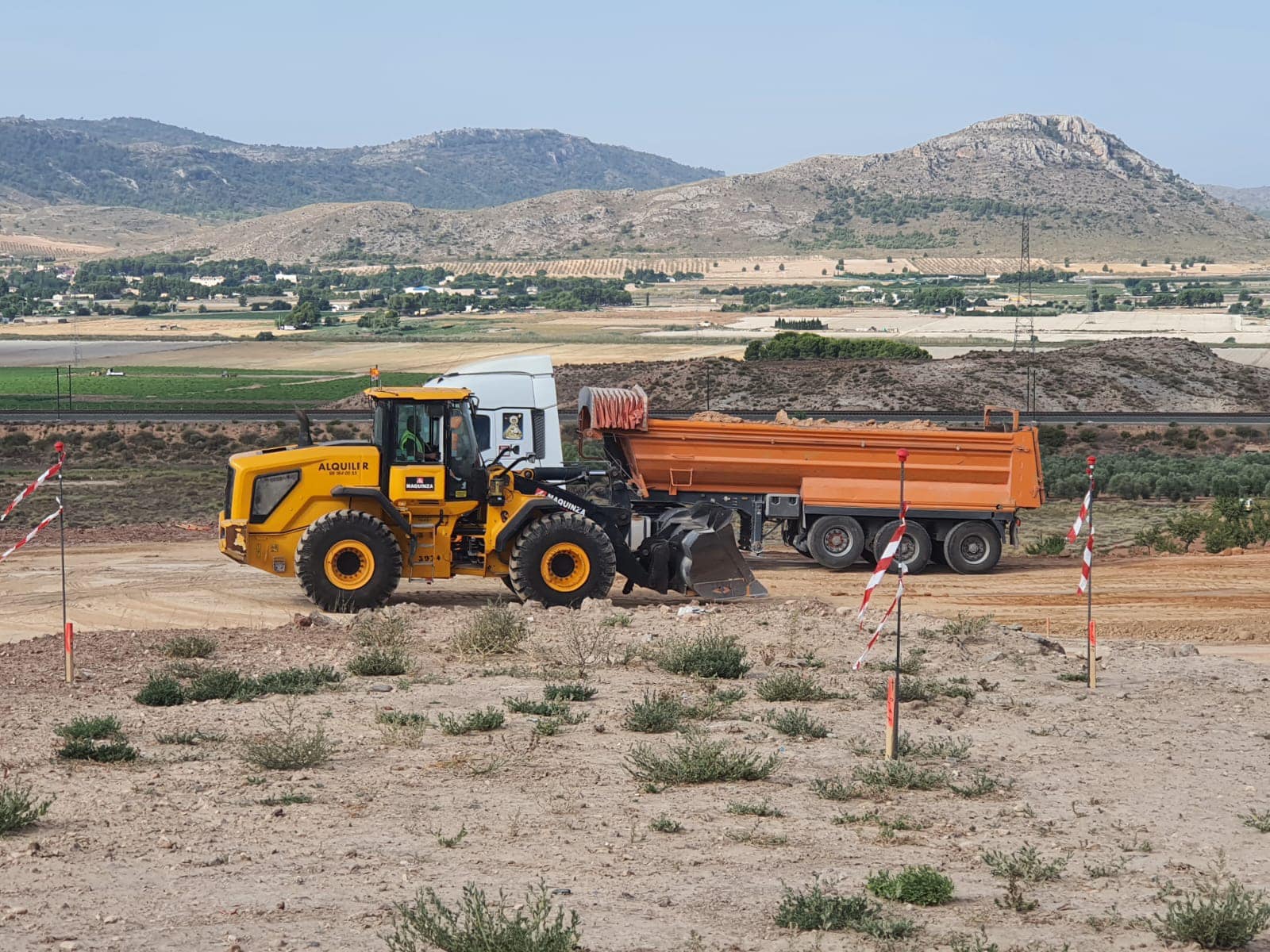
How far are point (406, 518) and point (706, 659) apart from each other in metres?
5.40

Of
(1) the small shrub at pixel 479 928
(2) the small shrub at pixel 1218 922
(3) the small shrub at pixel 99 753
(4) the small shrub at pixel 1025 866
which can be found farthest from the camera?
(3) the small shrub at pixel 99 753

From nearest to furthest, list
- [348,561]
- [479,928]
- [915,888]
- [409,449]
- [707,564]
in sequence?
[479,928] → [915,888] → [348,561] → [409,449] → [707,564]

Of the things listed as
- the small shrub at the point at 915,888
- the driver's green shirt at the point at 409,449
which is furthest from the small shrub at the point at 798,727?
the driver's green shirt at the point at 409,449

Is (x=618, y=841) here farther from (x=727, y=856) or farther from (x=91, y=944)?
(x=91, y=944)

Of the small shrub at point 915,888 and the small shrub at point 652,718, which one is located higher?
the small shrub at point 915,888

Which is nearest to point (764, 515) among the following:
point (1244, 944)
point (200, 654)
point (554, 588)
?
point (554, 588)

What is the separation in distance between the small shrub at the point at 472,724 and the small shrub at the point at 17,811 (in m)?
3.44

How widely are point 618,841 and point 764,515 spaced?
15.1m

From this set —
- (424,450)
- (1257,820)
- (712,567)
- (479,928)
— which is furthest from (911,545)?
(479,928)

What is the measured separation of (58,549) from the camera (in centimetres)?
2619

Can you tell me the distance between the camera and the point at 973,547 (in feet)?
81.8

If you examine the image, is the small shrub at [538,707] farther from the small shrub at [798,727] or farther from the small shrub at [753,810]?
the small shrub at [753,810]

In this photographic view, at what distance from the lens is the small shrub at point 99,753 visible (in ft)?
39.3

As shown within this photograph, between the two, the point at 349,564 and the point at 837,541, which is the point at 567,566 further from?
the point at 837,541
